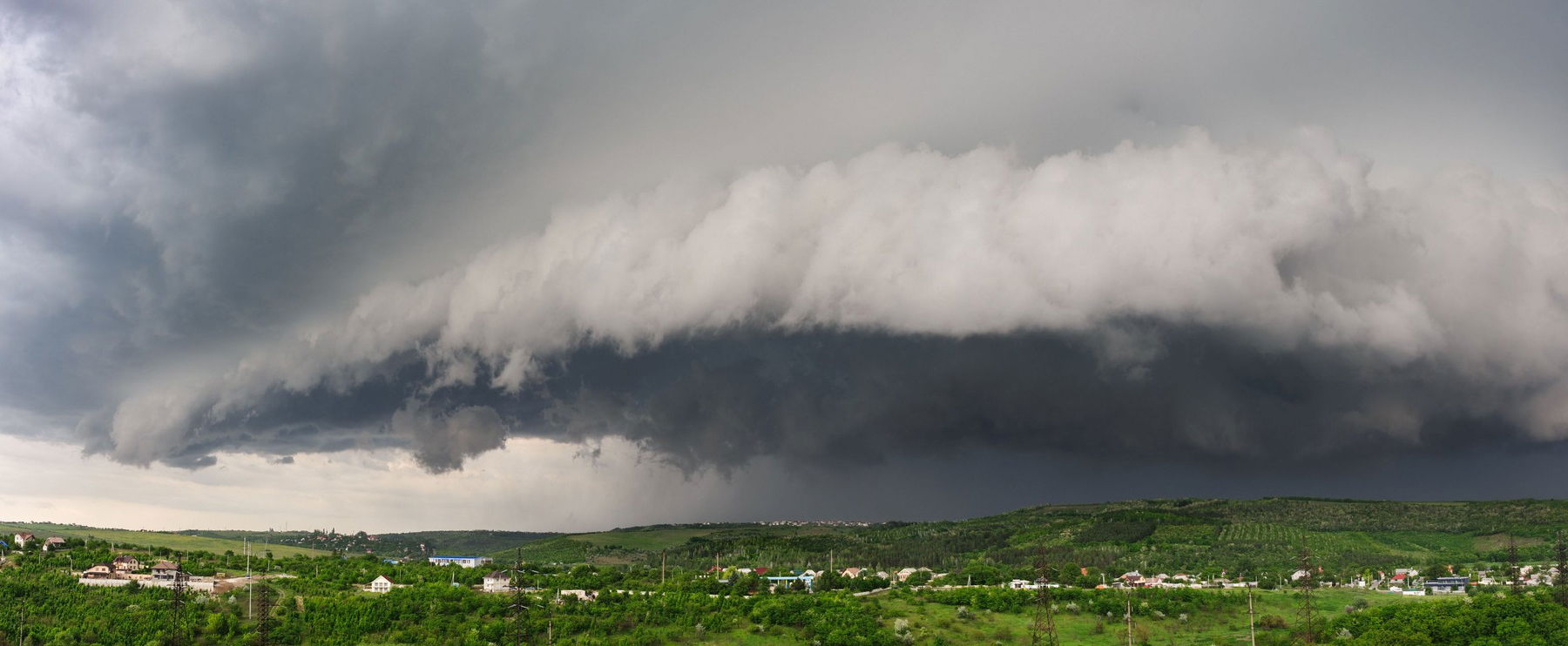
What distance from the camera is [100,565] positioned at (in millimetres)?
177125

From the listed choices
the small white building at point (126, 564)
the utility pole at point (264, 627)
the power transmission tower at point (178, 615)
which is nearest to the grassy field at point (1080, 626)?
the utility pole at point (264, 627)

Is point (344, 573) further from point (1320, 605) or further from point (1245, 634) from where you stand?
point (1320, 605)

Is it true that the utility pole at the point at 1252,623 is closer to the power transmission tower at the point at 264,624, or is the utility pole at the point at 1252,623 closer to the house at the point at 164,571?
Answer: the power transmission tower at the point at 264,624

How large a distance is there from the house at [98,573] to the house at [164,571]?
6.59 metres

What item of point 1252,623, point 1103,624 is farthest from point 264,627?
point 1252,623

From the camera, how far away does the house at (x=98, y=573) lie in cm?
16950

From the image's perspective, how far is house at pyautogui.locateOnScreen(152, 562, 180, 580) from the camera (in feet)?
582

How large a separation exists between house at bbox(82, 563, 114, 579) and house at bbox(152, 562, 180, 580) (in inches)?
260

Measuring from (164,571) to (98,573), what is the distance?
1132 centimetres

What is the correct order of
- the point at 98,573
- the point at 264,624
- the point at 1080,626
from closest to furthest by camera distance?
1. the point at 264,624
2. the point at 1080,626
3. the point at 98,573

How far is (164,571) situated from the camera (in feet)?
593

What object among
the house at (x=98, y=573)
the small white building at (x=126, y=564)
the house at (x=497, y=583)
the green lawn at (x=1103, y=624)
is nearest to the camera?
the green lawn at (x=1103, y=624)

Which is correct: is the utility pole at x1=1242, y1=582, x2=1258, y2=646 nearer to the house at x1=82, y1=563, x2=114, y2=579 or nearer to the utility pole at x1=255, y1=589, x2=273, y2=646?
the utility pole at x1=255, y1=589, x2=273, y2=646

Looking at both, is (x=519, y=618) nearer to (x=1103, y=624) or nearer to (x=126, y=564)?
(x=126, y=564)
